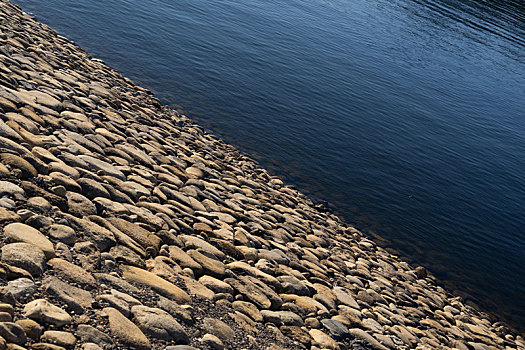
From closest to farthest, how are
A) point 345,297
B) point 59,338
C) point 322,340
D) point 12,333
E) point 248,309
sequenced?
point 12,333
point 59,338
point 248,309
point 322,340
point 345,297

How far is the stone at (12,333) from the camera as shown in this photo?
5422 millimetres

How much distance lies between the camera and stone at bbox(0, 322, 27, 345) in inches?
213

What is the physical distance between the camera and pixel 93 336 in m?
6.14

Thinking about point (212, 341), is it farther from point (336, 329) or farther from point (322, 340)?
point (336, 329)

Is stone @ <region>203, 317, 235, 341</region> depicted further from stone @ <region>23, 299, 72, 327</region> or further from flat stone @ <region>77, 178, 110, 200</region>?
flat stone @ <region>77, 178, 110, 200</region>

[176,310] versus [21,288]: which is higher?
[21,288]

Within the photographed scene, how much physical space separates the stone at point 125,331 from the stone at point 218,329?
1276 millimetres

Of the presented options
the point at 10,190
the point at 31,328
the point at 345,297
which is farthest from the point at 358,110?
the point at 31,328

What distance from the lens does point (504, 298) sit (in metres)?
19.2

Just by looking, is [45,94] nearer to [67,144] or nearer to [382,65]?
[67,144]

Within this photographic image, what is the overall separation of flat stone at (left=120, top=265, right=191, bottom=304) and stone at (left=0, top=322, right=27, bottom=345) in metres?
2.17

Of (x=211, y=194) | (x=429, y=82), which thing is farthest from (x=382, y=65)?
(x=211, y=194)

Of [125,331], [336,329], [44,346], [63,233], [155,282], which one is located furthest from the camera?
[336,329]

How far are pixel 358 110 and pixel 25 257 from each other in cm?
2469
